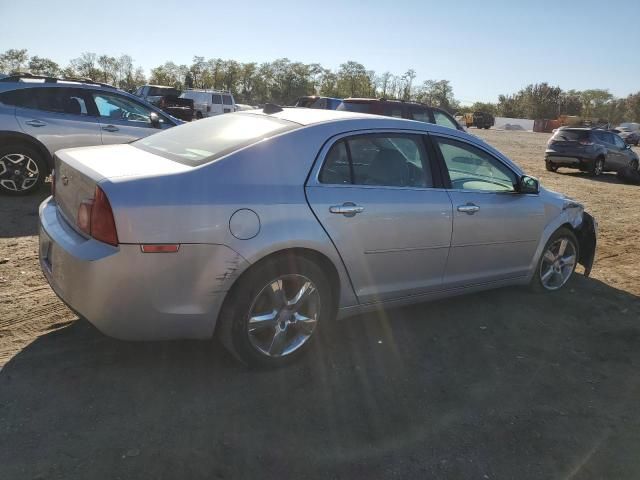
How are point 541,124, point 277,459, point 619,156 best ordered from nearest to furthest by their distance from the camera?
point 277,459
point 619,156
point 541,124

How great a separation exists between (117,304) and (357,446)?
1450 millimetres

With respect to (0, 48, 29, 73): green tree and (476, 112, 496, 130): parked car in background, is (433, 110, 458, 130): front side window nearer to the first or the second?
(476, 112, 496, 130): parked car in background

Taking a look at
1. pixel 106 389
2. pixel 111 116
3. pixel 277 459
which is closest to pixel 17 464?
pixel 106 389

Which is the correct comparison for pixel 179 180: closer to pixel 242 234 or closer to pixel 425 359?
pixel 242 234

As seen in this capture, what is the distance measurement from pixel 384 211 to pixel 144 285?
5.34 ft

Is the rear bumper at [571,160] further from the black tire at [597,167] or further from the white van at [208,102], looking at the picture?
the white van at [208,102]

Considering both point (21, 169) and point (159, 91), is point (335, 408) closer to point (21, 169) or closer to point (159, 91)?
point (21, 169)

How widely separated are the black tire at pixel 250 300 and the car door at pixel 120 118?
218 inches

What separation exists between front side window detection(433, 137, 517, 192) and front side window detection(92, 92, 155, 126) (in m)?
5.64

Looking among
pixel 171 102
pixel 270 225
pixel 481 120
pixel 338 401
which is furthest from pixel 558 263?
pixel 481 120

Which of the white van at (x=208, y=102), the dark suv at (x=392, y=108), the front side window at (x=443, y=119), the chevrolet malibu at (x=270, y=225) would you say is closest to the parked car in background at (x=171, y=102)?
the white van at (x=208, y=102)

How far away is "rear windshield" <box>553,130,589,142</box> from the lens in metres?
16.7

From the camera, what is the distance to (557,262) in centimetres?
514

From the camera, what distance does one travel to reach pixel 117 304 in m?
2.73
